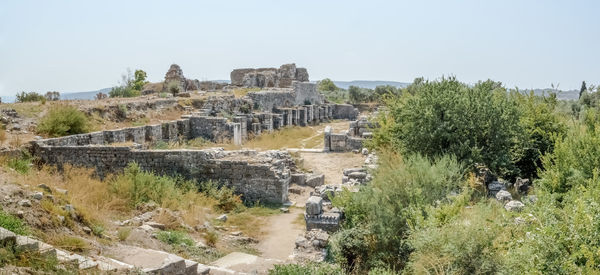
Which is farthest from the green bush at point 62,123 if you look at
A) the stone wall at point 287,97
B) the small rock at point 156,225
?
the stone wall at point 287,97

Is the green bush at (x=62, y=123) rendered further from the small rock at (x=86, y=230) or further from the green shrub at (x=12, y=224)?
the green shrub at (x=12, y=224)

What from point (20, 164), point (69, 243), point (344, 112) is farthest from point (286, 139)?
point (69, 243)

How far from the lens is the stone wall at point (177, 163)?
501 inches

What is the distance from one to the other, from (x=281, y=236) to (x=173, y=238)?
2700mm

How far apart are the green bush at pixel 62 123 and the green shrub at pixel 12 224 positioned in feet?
29.5

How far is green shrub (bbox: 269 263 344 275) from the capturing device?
6523mm

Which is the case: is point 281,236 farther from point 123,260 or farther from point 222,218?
point 123,260

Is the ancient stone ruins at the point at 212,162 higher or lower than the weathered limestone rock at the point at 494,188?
higher

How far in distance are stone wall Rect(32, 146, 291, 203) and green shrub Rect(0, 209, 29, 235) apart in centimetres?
646

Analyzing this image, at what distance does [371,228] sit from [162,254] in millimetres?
3731

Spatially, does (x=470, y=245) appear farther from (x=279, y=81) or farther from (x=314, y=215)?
(x=279, y=81)

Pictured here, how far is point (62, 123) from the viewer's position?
14.7m

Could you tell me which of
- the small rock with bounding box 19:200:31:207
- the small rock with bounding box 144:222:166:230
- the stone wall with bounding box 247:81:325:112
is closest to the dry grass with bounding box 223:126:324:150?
the stone wall with bounding box 247:81:325:112

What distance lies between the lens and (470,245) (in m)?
6.13
